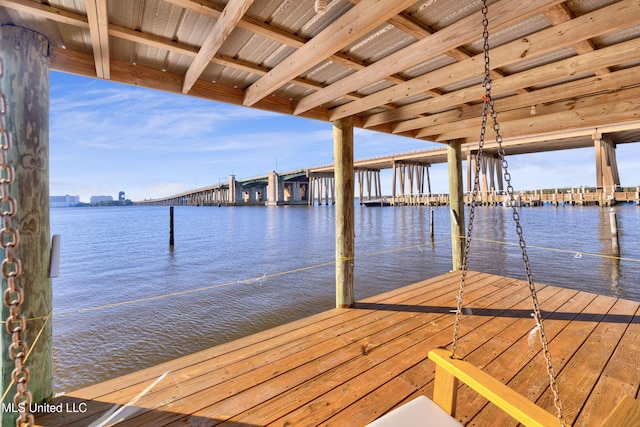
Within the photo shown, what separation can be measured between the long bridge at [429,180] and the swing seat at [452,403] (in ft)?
26.1

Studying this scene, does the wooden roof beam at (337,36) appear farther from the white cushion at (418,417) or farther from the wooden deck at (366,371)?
the wooden deck at (366,371)

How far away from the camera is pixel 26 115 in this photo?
2270 mm

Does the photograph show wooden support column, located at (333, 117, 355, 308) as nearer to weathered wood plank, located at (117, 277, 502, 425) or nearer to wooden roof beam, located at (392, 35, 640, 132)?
weathered wood plank, located at (117, 277, 502, 425)

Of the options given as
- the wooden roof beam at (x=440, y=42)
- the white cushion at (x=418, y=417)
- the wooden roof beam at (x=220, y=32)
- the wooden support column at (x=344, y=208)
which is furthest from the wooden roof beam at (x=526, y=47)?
the white cushion at (x=418, y=417)

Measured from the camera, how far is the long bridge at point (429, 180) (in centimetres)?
3319

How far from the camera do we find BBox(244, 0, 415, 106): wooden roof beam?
82.4 inches

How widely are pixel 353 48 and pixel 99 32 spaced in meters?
2.18

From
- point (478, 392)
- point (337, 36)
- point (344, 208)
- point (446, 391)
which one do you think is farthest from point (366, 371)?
point (337, 36)

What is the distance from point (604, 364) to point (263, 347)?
3.37 metres

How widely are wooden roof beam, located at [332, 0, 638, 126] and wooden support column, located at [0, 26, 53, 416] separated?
3.34 metres

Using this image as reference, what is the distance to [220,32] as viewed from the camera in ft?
7.79

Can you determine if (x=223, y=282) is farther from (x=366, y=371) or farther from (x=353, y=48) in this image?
(x=353, y=48)

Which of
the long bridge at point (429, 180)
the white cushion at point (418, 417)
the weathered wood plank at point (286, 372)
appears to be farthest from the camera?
the long bridge at point (429, 180)

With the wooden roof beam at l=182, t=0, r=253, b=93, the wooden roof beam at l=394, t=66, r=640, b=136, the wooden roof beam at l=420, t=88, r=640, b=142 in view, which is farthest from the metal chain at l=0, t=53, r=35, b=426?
the wooden roof beam at l=420, t=88, r=640, b=142
